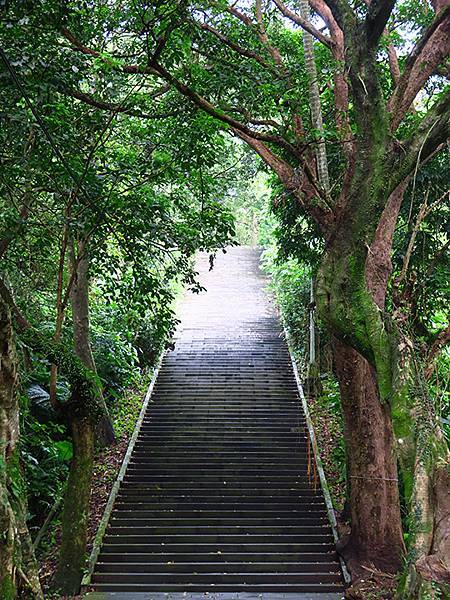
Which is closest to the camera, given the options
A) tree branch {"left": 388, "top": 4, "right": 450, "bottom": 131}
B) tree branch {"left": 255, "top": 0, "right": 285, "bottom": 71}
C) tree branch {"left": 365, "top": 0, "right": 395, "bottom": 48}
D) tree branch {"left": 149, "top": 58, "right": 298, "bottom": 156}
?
tree branch {"left": 365, "top": 0, "right": 395, "bottom": 48}

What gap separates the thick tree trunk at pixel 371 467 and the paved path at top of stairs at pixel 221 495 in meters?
0.76

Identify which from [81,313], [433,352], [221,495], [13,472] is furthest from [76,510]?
[433,352]

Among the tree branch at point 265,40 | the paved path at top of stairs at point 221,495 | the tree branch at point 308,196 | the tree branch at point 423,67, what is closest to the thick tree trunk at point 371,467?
the paved path at top of stairs at point 221,495

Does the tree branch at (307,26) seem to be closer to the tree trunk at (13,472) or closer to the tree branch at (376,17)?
the tree branch at (376,17)

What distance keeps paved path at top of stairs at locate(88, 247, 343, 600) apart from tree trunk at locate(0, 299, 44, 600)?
2.50 metres

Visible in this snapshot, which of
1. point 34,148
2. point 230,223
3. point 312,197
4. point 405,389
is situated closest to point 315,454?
point 230,223

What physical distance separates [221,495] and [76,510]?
114 inches

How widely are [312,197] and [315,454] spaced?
512 centimetres

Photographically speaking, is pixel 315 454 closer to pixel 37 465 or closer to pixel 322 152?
pixel 37 465

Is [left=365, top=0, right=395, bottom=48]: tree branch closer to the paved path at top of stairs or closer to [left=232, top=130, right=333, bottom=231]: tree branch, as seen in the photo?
[left=232, top=130, right=333, bottom=231]: tree branch

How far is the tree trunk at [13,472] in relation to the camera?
4.29 m

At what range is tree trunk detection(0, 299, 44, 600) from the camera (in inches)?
169

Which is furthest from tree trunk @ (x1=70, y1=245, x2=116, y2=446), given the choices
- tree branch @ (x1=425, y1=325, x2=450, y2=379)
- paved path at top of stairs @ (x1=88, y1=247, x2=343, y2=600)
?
tree branch @ (x1=425, y1=325, x2=450, y2=379)

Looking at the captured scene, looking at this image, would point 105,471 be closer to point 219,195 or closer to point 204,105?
point 219,195
